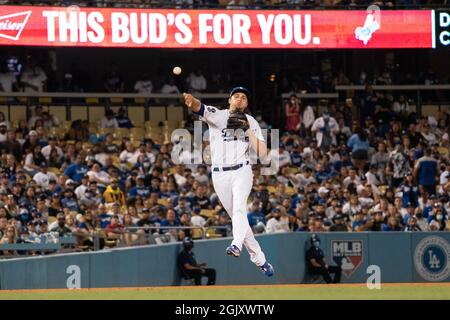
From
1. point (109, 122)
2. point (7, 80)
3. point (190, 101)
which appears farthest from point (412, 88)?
point (190, 101)

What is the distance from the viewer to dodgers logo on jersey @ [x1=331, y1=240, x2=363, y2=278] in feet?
64.6

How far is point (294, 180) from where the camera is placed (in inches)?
872

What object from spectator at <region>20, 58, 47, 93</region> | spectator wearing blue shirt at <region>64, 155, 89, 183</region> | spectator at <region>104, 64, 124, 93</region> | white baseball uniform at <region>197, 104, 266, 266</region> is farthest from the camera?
spectator at <region>104, 64, 124, 93</region>

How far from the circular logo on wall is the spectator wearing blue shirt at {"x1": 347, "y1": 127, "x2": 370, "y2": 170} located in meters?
3.61

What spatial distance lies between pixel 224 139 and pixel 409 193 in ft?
36.2

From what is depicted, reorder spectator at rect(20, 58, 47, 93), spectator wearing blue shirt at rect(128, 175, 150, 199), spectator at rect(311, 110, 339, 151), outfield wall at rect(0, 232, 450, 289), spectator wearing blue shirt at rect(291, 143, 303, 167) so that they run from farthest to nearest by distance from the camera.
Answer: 1. spectator at rect(20, 58, 47, 93)
2. spectator at rect(311, 110, 339, 151)
3. spectator wearing blue shirt at rect(291, 143, 303, 167)
4. spectator wearing blue shirt at rect(128, 175, 150, 199)
5. outfield wall at rect(0, 232, 450, 289)

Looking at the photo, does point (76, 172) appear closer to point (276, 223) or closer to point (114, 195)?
point (114, 195)

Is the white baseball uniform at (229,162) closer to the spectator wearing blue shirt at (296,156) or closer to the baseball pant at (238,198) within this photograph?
the baseball pant at (238,198)

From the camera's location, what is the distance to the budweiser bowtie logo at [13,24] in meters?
21.3

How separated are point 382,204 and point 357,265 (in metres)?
1.54

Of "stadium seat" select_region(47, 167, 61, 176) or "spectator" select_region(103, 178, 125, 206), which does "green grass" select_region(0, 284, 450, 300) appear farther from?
"stadium seat" select_region(47, 167, 61, 176)

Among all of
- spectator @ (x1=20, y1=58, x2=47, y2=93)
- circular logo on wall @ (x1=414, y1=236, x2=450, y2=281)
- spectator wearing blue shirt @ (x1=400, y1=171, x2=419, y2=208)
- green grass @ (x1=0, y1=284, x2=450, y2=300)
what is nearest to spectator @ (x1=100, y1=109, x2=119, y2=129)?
spectator @ (x1=20, y1=58, x2=47, y2=93)

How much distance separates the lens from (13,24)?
70.2ft

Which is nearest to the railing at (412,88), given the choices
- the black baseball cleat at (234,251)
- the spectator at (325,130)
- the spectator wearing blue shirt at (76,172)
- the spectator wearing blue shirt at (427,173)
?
the spectator at (325,130)
